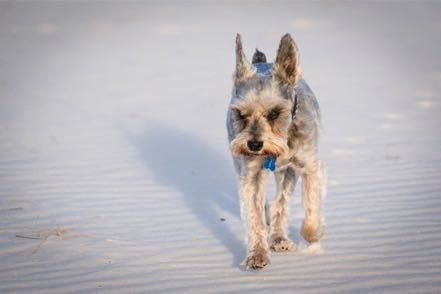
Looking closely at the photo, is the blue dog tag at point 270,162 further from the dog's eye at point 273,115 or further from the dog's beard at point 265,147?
the dog's eye at point 273,115

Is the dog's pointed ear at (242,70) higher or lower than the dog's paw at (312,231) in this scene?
higher

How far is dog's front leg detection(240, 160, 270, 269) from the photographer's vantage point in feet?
16.3

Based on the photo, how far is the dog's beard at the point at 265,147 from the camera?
490 cm

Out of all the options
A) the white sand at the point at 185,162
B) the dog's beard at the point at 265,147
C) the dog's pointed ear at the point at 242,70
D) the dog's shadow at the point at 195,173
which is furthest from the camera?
the dog's shadow at the point at 195,173

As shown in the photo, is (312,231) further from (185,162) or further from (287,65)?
(185,162)

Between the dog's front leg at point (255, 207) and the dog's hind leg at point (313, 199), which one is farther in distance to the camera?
the dog's hind leg at point (313, 199)

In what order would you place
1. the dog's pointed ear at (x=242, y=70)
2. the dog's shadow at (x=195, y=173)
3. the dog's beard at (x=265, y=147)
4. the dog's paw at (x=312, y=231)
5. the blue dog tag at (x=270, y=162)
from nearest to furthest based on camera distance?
the dog's beard at (x=265, y=147) → the blue dog tag at (x=270, y=162) → the dog's paw at (x=312, y=231) → the dog's pointed ear at (x=242, y=70) → the dog's shadow at (x=195, y=173)

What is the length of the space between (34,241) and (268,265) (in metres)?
2.25

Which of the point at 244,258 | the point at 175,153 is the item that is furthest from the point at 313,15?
the point at 244,258

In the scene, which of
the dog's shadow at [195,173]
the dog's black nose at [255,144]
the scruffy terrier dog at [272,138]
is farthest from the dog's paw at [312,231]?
the dog's black nose at [255,144]

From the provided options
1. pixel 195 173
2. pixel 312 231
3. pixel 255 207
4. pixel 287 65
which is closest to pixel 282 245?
pixel 312 231

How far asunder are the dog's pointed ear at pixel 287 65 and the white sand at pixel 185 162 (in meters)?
1.58

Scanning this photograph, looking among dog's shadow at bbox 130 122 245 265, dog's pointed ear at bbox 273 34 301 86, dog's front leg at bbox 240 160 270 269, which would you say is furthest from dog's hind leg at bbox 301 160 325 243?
dog's pointed ear at bbox 273 34 301 86

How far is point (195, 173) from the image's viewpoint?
8.30 metres
